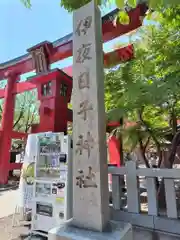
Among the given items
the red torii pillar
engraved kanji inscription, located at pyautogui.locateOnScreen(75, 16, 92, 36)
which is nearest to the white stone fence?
engraved kanji inscription, located at pyautogui.locateOnScreen(75, 16, 92, 36)

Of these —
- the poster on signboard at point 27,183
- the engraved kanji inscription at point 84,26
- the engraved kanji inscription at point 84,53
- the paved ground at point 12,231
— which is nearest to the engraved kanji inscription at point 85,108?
the engraved kanji inscription at point 84,53

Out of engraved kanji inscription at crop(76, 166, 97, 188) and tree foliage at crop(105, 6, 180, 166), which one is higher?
tree foliage at crop(105, 6, 180, 166)

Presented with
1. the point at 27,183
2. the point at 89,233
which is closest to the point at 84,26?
the point at 89,233

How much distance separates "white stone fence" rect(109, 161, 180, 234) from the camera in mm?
2727

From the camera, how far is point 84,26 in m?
2.68

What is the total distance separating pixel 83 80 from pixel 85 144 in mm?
842

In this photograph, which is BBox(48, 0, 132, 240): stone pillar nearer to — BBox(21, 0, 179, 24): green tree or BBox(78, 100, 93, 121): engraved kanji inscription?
BBox(78, 100, 93, 121): engraved kanji inscription

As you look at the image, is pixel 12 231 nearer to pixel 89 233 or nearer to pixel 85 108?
pixel 89 233

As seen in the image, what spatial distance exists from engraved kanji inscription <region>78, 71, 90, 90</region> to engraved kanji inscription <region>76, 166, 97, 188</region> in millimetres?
1036

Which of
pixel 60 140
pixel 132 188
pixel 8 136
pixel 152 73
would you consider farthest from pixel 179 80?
pixel 8 136

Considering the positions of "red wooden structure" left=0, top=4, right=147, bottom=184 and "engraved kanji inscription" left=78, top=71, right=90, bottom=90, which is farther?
"red wooden structure" left=0, top=4, right=147, bottom=184

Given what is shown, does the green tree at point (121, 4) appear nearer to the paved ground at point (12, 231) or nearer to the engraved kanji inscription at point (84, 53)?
the engraved kanji inscription at point (84, 53)

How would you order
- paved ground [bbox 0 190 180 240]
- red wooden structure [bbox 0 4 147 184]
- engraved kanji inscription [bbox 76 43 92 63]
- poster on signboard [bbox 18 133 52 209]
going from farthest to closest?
1. red wooden structure [bbox 0 4 147 184]
2. poster on signboard [bbox 18 133 52 209]
3. paved ground [bbox 0 190 180 240]
4. engraved kanji inscription [bbox 76 43 92 63]

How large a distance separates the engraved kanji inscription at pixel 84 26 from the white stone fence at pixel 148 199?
2.13 m
